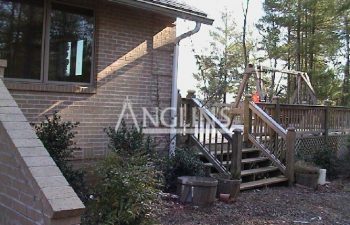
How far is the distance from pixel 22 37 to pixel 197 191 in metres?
3.70

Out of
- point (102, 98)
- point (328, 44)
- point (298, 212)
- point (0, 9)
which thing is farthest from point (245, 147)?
point (328, 44)

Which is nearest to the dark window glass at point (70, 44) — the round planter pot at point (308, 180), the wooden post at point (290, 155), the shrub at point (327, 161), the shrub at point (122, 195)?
the shrub at point (122, 195)

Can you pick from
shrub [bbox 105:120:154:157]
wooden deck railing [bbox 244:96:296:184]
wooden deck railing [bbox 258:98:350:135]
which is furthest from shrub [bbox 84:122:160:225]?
wooden deck railing [bbox 258:98:350:135]

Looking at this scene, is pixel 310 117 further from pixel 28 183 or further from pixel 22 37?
pixel 28 183

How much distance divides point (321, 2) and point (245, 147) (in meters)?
16.7

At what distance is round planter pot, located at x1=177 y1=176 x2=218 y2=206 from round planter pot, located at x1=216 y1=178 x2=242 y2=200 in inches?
21.3

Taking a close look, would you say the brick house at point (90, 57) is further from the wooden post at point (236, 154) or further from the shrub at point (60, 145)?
the wooden post at point (236, 154)

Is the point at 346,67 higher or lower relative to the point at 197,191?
higher

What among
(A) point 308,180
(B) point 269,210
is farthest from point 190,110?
(A) point 308,180

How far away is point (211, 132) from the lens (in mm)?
8922

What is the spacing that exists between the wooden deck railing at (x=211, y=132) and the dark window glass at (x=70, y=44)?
2.36 meters

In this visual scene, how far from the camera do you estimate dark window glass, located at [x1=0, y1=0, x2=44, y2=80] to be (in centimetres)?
666

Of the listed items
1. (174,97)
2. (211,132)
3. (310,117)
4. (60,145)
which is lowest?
(60,145)

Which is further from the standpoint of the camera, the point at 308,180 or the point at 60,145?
the point at 308,180
